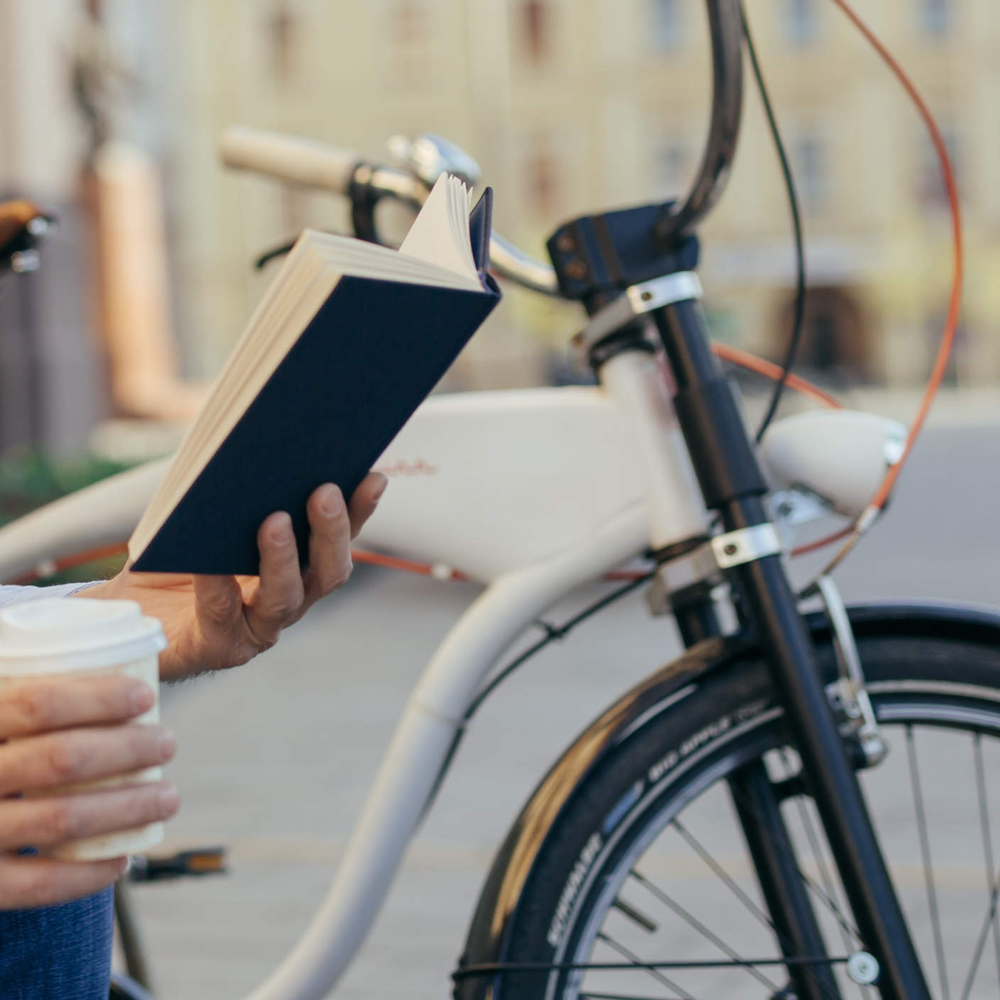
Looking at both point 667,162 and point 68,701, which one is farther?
point 667,162

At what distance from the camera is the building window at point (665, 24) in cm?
3184

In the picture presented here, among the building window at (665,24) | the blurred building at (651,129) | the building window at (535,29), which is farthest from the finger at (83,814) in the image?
the building window at (535,29)

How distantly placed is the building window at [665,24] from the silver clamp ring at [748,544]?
32.5 metres

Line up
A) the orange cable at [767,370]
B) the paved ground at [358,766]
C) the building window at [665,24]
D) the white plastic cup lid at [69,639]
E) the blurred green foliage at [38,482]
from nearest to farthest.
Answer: the white plastic cup lid at [69,639] < the orange cable at [767,370] < the paved ground at [358,766] < the blurred green foliage at [38,482] < the building window at [665,24]

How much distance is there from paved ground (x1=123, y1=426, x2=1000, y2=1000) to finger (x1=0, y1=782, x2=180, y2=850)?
6.50 ft

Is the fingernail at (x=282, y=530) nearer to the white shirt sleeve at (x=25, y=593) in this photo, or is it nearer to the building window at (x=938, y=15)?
the white shirt sleeve at (x=25, y=593)

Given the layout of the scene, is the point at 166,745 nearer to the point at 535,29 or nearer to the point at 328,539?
the point at 328,539

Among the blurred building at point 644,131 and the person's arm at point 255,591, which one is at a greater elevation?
the blurred building at point 644,131

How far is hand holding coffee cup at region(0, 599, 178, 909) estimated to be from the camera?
66 centimetres

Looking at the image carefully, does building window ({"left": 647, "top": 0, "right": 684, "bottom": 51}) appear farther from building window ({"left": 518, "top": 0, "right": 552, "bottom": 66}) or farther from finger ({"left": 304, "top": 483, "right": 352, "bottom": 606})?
finger ({"left": 304, "top": 483, "right": 352, "bottom": 606})

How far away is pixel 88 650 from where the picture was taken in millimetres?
653

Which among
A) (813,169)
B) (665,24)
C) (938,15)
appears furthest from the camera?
(813,169)

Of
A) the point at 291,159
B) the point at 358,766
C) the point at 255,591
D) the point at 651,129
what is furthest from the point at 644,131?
the point at 255,591

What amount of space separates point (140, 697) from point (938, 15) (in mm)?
34252
